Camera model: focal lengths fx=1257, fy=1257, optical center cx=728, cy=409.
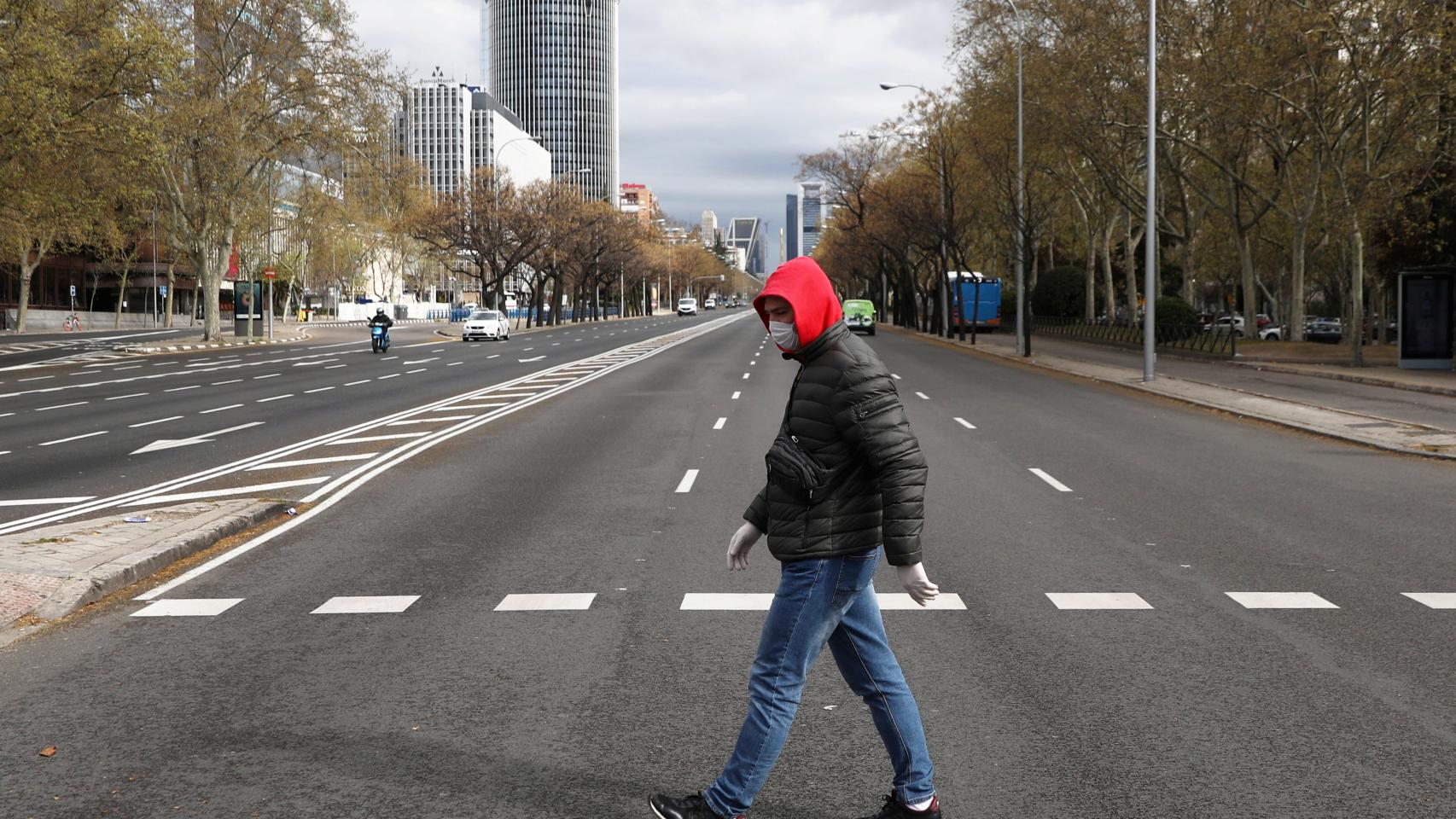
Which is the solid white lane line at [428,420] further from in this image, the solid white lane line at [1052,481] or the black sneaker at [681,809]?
the black sneaker at [681,809]

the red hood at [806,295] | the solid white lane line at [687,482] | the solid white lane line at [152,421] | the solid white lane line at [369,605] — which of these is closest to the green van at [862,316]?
the solid white lane line at [152,421]

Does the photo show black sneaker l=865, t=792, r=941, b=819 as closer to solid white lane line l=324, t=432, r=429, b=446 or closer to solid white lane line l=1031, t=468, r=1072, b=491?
solid white lane line l=1031, t=468, r=1072, b=491

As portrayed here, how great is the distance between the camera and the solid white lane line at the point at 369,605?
7039mm

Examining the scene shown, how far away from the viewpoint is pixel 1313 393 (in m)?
24.7

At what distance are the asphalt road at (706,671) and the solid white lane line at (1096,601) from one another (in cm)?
5

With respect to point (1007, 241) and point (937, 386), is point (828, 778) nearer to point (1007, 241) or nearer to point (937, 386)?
point (937, 386)

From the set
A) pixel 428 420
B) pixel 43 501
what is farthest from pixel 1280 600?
pixel 428 420

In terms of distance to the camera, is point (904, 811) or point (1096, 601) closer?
point (904, 811)

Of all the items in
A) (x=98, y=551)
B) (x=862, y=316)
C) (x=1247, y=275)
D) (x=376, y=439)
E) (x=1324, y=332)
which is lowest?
(x=98, y=551)

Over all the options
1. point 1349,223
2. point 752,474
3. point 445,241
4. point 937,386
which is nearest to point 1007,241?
point 1349,223

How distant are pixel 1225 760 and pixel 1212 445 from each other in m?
11.8

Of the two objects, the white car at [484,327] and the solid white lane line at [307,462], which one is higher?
the white car at [484,327]

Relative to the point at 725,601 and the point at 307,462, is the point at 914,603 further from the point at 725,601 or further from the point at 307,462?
the point at 307,462

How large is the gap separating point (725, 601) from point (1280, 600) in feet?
10.4
